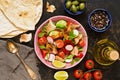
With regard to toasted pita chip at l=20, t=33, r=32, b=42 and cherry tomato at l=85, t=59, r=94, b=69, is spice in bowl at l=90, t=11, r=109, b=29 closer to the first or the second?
cherry tomato at l=85, t=59, r=94, b=69

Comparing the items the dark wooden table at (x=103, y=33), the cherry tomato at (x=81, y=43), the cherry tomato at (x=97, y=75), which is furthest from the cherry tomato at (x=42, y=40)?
the cherry tomato at (x=97, y=75)

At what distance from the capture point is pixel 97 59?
230 cm

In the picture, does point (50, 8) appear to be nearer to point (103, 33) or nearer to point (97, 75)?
point (103, 33)

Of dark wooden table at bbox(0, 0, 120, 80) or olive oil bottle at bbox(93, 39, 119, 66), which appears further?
dark wooden table at bbox(0, 0, 120, 80)

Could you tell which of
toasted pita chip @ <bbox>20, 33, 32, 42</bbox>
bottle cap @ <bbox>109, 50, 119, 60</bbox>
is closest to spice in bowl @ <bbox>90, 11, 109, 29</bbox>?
bottle cap @ <bbox>109, 50, 119, 60</bbox>

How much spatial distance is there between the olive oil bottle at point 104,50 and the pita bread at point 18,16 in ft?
1.05

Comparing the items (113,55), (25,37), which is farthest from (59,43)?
(113,55)

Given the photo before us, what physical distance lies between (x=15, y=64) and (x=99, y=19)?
458 mm

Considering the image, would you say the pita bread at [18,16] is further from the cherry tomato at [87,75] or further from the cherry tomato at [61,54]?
the cherry tomato at [87,75]

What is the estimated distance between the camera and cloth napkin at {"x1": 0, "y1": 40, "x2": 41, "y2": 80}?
90.6 inches

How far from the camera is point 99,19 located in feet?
7.64

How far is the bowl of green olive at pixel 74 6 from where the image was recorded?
7.51 feet

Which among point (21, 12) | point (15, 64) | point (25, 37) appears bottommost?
point (15, 64)

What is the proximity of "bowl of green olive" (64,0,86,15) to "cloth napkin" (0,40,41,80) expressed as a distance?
260mm
